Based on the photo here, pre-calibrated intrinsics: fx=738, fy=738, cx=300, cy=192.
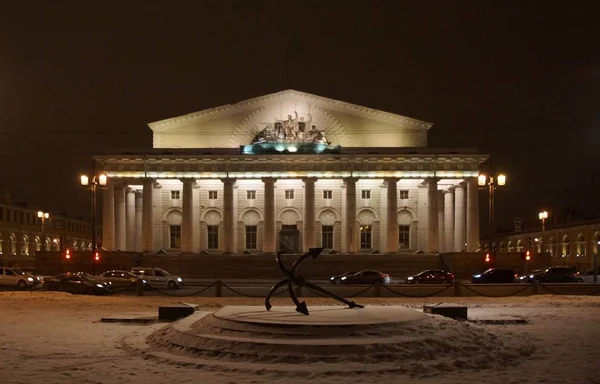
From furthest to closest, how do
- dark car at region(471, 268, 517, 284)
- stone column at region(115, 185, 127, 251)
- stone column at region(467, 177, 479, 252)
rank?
stone column at region(115, 185, 127, 251) → stone column at region(467, 177, 479, 252) → dark car at region(471, 268, 517, 284)

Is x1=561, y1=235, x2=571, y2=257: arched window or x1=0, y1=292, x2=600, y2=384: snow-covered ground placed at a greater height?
x1=0, y1=292, x2=600, y2=384: snow-covered ground

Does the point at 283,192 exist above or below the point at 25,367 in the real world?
above

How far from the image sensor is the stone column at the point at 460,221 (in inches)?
2677

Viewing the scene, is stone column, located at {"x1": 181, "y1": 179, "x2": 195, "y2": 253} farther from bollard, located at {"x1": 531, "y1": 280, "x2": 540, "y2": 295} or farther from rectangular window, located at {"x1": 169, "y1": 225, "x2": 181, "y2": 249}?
bollard, located at {"x1": 531, "y1": 280, "x2": 540, "y2": 295}

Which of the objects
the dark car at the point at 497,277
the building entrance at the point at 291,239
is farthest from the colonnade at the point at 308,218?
the dark car at the point at 497,277

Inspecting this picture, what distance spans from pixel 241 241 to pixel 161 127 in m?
13.4

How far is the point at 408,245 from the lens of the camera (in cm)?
7219

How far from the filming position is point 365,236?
2832 inches

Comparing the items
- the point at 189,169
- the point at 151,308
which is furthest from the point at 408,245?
the point at 151,308

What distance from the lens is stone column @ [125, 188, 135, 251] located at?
7112cm

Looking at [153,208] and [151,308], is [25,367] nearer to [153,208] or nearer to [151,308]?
[151,308]

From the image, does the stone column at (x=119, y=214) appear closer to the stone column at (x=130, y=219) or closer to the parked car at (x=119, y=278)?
the stone column at (x=130, y=219)

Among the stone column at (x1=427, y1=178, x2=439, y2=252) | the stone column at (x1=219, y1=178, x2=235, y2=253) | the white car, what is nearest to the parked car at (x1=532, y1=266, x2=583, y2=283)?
the stone column at (x1=427, y1=178, x2=439, y2=252)

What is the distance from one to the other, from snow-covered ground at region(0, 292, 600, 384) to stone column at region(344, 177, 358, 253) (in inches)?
1458
